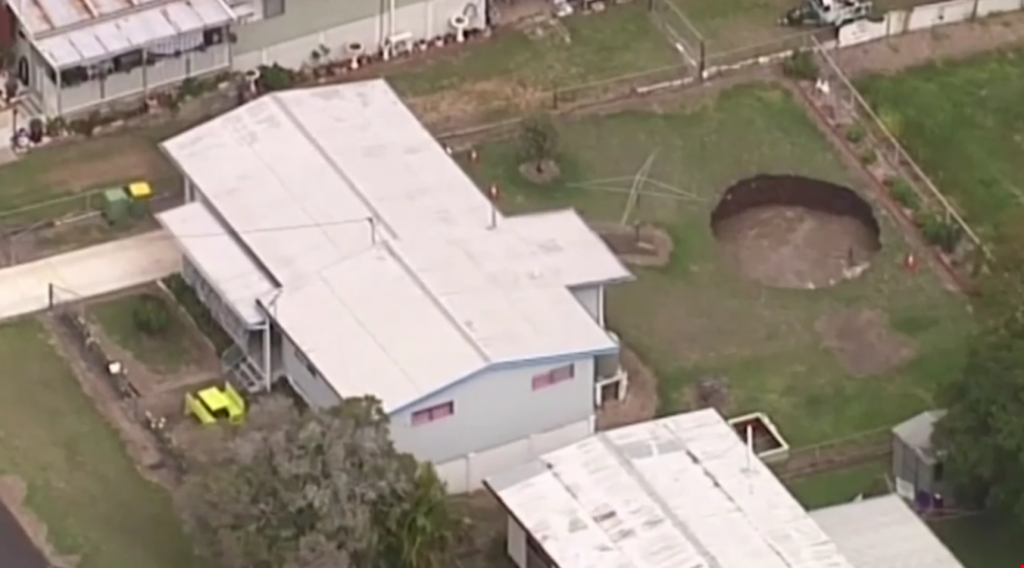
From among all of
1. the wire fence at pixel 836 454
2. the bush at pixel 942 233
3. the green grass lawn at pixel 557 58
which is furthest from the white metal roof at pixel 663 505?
the green grass lawn at pixel 557 58

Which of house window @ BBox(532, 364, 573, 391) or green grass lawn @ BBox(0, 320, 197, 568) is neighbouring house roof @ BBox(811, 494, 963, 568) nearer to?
house window @ BBox(532, 364, 573, 391)

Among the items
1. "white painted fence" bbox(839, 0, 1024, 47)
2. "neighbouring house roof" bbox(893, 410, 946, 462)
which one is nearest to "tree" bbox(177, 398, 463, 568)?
"neighbouring house roof" bbox(893, 410, 946, 462)

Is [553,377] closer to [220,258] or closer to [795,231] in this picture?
[220,258]

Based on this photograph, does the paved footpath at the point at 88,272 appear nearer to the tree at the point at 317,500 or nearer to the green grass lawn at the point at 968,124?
the tree at the point at 317,500

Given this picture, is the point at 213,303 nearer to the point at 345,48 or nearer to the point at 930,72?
the point at 345,48

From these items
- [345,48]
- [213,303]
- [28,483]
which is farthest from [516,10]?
[28,483]
